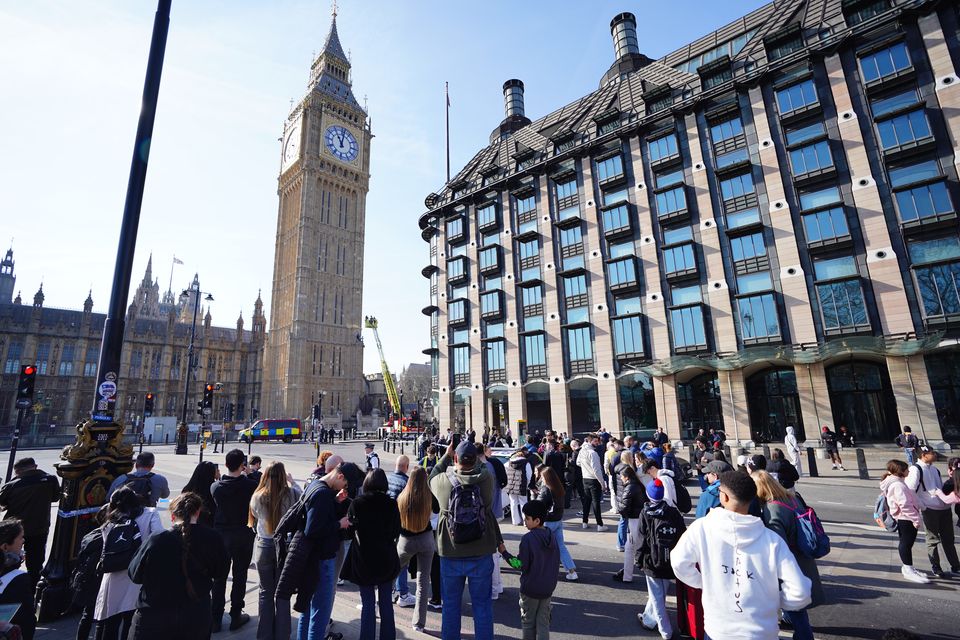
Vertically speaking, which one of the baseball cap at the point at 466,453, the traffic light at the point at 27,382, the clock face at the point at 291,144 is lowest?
the baseball cap at the point at 466,453

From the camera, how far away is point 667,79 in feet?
107

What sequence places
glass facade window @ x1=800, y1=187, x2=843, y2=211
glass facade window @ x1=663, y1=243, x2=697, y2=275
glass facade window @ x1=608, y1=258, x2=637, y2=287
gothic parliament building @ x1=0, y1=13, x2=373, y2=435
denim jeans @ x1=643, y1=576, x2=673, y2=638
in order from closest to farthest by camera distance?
denim jeans @ x1=643, y1=576, x2=673, y2=638 → glass facade window @ x1=800, y1=187, x2=843, y2=211 → glass facade window @ x1=663, y1=243, x2=697, y2=275 → glass facade window @ x1=608, y1=258, x2=637, y2=287 → gothic parliament building @ x1=0, y1=13, x2=373, y2=435

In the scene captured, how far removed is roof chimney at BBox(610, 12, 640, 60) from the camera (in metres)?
43.5

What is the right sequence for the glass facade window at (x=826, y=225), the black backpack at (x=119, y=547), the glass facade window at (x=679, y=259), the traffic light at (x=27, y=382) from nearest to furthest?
the black backpack at (x=119, y=547)
the traffic light at (x=27, y=382)
the glass facade window at (x=826, y=225)
the glass facade window at (x=679, y=259)

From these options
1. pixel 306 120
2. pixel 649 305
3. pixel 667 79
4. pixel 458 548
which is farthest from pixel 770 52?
pixel 306 120

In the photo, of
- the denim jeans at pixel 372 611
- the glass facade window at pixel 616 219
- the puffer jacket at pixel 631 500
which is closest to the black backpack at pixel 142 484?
the denim jeans at pixel 372 611

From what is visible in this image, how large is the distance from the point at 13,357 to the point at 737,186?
97.3 metres

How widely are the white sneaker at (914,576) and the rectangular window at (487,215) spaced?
3319cm

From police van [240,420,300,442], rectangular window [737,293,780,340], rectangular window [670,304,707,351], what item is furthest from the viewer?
police van [240,420,300,442]

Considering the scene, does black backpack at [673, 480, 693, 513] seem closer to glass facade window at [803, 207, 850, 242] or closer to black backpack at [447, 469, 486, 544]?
black backpack at [447, 469, 486, 544]

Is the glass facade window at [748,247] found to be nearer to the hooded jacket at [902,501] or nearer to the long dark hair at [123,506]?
the hooded jacket at [902,501]

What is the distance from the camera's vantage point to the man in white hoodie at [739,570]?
2854 millimetres

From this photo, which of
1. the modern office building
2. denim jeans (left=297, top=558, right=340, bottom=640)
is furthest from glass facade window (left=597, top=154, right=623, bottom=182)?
denim jeans (left=297, top=558, right=340, bottom=640)

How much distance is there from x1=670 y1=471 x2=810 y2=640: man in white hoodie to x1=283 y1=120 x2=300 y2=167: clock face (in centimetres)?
Result: 8693
